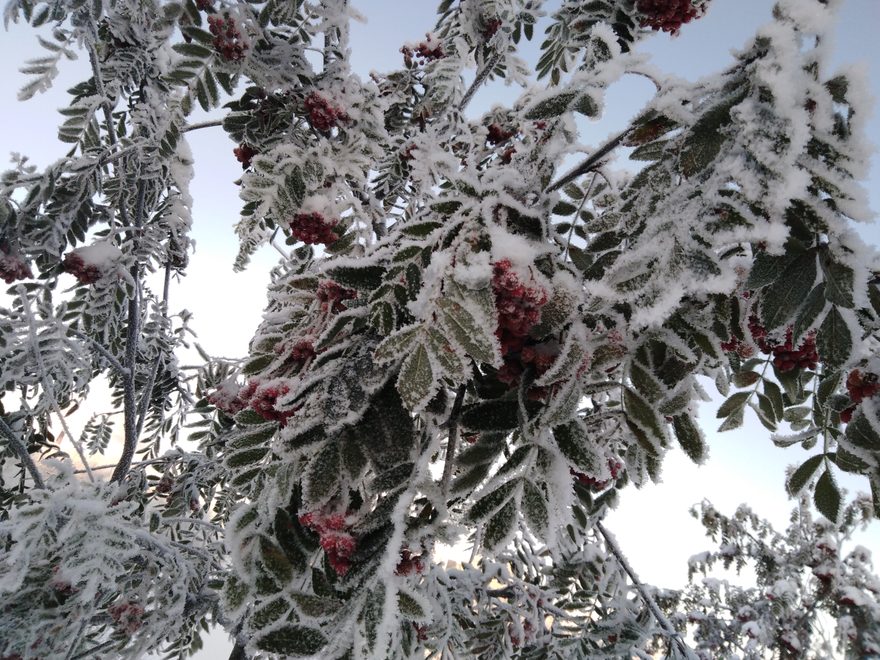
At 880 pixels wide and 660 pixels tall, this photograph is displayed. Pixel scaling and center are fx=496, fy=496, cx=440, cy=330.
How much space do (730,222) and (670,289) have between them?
118 millimetres

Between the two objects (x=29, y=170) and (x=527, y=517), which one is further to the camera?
(x=29, y=170)

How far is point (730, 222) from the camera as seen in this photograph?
634 millimetres

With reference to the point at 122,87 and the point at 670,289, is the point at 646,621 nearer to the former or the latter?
the point at 670,289

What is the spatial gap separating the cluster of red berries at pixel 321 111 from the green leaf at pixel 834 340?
5.87 feet

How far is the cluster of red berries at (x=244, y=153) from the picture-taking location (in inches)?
85.3

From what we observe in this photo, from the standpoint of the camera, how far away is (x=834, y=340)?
0.77m

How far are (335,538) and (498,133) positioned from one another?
2912 millimetres

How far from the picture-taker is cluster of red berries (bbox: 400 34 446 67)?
10.5 ft

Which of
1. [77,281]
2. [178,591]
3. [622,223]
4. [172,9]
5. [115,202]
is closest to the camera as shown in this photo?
[622,223]

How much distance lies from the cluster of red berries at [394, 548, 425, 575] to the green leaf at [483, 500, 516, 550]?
168 millimetres

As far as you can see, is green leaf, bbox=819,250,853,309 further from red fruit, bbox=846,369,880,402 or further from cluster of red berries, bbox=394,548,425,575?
cluster of red berries, bbox=394,548,425,575

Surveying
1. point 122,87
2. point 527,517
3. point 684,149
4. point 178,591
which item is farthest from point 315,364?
point 122,87

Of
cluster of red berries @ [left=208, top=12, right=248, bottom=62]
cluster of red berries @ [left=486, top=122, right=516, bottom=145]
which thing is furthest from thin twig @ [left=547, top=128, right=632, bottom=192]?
cluster of red berries @ [left=486, top=122, right=516, bottom=145]

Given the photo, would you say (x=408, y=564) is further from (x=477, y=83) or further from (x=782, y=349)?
(x=477, y=83)
